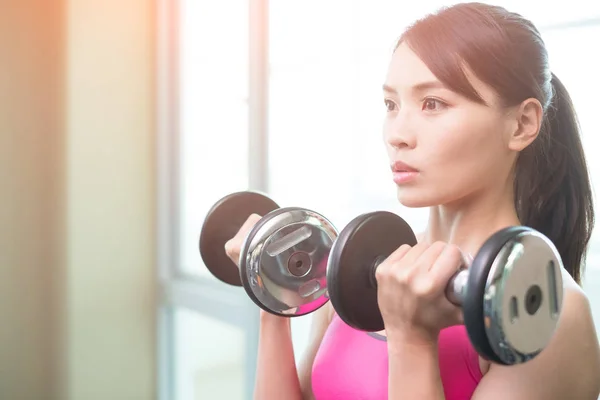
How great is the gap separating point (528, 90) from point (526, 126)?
5cm

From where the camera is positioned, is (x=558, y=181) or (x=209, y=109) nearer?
(x=558, y=181)

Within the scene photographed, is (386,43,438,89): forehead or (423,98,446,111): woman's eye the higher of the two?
(386,43,438,89): forehead

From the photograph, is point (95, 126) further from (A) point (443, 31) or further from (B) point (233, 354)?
(A) point (443, 31)

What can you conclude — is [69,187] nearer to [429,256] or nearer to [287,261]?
[287,261]

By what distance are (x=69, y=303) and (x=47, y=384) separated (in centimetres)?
32

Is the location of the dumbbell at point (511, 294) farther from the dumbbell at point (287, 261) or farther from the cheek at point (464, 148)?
the dumbbell at point (287, 261)

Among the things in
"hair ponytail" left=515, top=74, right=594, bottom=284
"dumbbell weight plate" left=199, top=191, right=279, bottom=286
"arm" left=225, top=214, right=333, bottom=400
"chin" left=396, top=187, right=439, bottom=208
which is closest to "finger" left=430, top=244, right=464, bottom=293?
"chin" left=396, top=187, right=439, bottom=208

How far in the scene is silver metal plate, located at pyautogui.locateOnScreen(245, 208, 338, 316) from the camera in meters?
0.84

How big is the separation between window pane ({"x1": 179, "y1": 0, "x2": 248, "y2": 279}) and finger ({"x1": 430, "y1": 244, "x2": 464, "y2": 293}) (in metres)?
1.28

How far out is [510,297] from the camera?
0.55 metres

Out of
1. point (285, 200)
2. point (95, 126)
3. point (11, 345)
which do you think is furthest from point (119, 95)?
point (11, 345)

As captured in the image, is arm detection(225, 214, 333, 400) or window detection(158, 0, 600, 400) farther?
window detection(158, 0, 600, 400)

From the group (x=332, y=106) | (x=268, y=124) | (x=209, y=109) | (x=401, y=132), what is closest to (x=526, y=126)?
(x=401, y=132)

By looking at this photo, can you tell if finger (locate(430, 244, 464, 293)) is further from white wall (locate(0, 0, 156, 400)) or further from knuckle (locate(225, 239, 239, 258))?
white wall (locate(0, 0, 156, 400))
